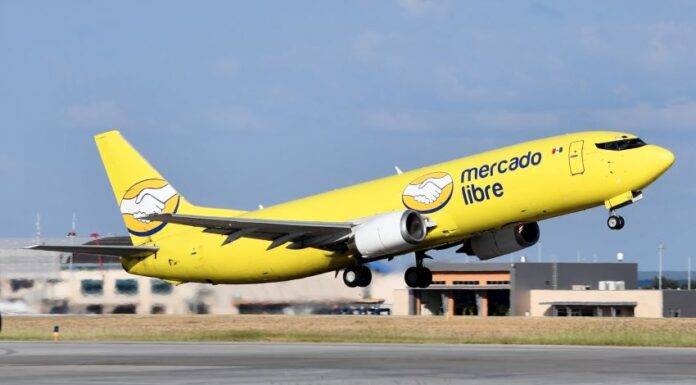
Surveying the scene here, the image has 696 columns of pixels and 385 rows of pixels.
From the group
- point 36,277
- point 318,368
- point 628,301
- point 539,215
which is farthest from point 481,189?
point 628,301

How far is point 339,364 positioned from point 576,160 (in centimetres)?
1111

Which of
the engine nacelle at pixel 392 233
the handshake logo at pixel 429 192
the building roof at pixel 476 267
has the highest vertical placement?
the building roof at pixel 476 267

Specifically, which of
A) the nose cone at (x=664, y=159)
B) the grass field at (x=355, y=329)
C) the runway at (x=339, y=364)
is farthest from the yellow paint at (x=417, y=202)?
the grass field at (x=355, y=329)

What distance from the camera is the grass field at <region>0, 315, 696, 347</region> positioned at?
57.8 meters

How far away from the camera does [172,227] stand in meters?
55.8

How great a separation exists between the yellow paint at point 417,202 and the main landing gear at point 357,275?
1.52 ft

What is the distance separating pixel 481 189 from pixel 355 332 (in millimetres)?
20104

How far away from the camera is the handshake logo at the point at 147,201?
2261 inches

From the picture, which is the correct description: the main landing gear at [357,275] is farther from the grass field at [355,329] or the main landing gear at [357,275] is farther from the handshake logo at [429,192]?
the grass field at [355,329]

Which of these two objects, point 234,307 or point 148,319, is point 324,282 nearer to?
point 234,307

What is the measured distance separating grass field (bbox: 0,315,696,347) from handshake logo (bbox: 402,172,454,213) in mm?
10386

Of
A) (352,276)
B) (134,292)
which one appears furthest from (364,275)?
(134,292)

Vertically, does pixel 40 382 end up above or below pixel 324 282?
below

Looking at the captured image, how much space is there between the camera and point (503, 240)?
50.6m
